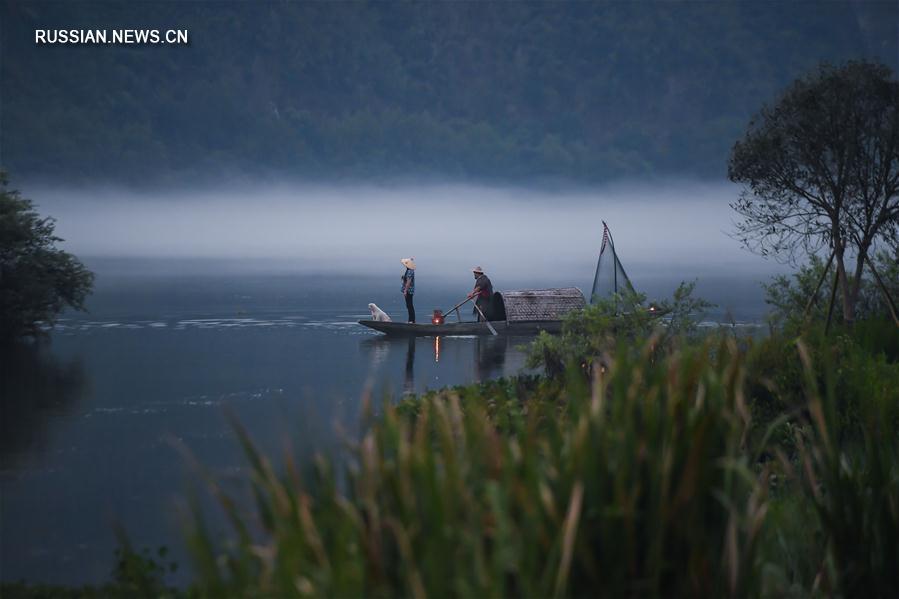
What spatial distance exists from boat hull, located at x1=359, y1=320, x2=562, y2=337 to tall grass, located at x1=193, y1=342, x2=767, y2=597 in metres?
26.9

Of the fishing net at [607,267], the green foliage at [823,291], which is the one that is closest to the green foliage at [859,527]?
the green foliage at [823,291]

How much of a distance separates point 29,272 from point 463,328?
41.0 feet

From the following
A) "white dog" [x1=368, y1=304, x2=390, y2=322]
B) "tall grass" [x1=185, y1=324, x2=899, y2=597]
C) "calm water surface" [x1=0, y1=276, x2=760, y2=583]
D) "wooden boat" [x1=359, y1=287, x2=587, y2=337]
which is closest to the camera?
"tall grass" [x1=185, y1=324, x2=899, y2=597]

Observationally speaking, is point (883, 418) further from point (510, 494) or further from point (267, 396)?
point (267, 396)

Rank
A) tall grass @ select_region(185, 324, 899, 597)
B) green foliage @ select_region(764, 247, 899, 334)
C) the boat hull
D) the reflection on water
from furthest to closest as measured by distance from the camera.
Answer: the boat hull, green foliage @ select_region(764, 247, 899, 334), the reflection on water, tall grass @ select_region(185, 324, 899, 597)

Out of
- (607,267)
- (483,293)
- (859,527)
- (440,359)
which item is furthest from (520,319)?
(859,527)

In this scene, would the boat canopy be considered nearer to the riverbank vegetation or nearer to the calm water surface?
the calm water surface

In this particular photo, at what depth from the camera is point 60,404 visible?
18.5 meters

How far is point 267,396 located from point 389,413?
55.8ft

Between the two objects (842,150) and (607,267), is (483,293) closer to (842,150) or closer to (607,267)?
(607,267)

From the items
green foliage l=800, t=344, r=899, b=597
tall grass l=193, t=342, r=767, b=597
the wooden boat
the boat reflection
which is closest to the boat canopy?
the wooden boat

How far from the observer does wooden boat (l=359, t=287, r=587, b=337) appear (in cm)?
3047

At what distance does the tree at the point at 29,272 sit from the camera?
Result: 28078 millimetres

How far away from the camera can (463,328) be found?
30.7 m
